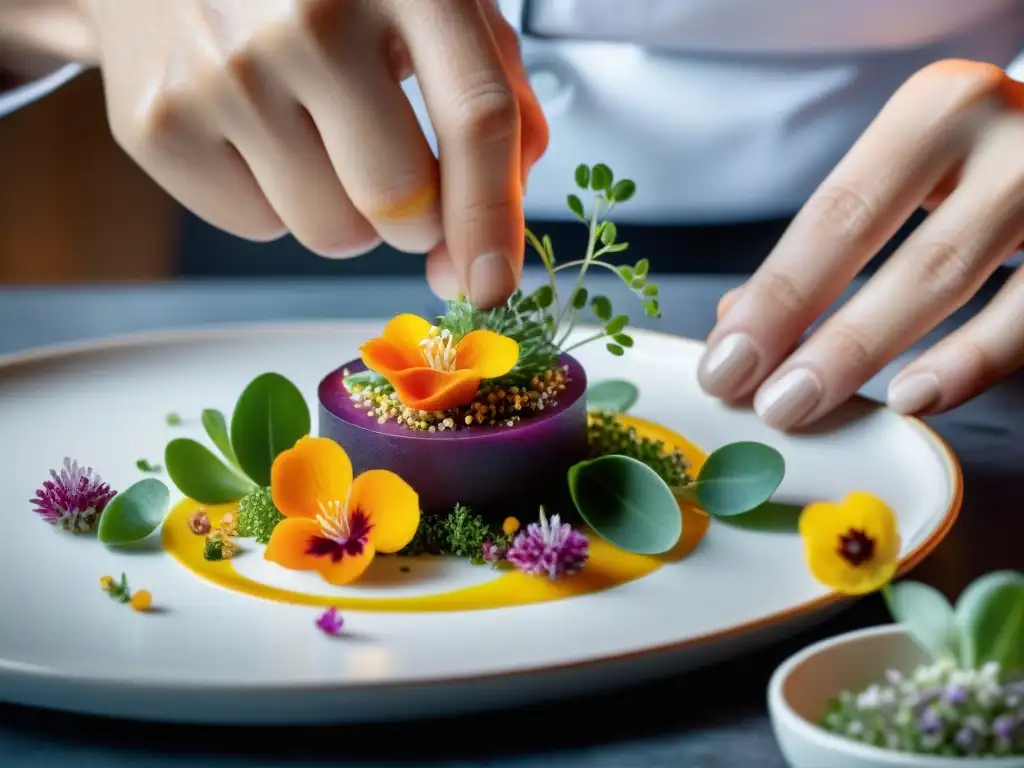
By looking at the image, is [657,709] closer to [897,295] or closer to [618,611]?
[618,611]

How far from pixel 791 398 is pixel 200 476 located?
2.10ft

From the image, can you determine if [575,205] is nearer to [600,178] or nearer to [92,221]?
[600,178]

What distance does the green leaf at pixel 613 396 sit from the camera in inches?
54.7

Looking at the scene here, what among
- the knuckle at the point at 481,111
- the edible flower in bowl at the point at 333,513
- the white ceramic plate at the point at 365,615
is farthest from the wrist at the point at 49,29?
the edible flower in bowl at the point at 333,513

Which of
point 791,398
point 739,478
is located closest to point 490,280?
point 739,478

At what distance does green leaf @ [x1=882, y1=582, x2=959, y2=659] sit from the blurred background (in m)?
1.77

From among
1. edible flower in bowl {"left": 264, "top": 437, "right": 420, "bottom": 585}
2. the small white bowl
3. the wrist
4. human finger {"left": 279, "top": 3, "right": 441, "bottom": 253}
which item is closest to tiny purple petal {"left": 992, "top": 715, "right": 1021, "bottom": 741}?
the small white bowl

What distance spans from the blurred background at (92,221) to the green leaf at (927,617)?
1770 mm

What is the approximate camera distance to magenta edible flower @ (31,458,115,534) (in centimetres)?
109

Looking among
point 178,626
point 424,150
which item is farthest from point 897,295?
point 178,626

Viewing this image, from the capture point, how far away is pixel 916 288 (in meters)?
1.39

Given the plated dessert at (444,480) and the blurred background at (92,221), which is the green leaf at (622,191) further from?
the blurred background at (92,221)

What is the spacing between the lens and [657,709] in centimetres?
80

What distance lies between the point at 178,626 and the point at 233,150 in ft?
1.77
